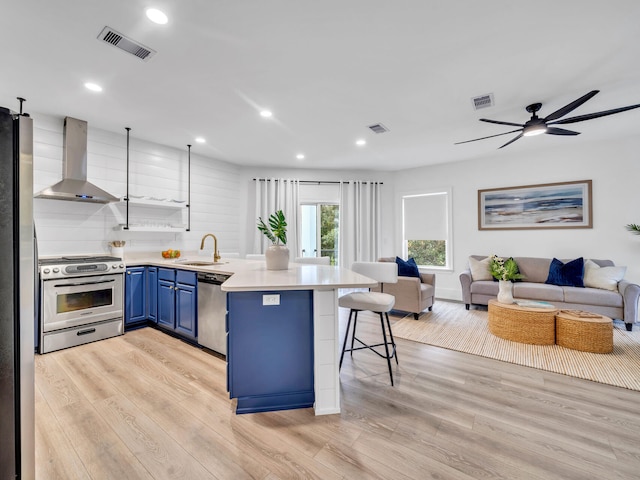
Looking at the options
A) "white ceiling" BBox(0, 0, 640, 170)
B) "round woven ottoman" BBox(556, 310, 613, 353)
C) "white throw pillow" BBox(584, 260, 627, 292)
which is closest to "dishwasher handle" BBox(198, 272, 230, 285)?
"white ceiling" BBox(0, 0, 640, 170)

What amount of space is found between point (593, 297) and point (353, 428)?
13.5 ft

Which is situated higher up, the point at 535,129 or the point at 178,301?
the point at 535,129

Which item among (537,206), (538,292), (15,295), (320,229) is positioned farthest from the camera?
(320,229)

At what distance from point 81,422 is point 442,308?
4.85 meters

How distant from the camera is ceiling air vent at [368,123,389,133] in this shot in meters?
3.89

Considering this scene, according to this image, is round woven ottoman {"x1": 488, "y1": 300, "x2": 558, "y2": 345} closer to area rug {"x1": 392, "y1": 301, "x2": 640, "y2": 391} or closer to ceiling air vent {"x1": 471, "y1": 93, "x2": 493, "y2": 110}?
area rug {"x1": 392, "y1": 301, "x2": 640, "y2": 391}

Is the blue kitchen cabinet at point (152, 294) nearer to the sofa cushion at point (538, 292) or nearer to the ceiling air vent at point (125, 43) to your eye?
the ceiling air vent at point (125, 43)

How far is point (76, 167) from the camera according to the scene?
358 centimetres

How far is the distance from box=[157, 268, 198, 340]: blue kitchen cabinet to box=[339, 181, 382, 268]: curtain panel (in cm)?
366

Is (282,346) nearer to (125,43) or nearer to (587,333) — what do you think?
(125,43)

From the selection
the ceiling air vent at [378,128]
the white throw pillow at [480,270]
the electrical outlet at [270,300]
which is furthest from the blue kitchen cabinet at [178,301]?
the white throw pillow at [480,270]

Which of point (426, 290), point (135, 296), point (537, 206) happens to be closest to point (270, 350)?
point (135, 296)

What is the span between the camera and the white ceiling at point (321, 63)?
1930 mm

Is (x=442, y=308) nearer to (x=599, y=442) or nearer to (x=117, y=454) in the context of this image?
(x=599, y=442)
